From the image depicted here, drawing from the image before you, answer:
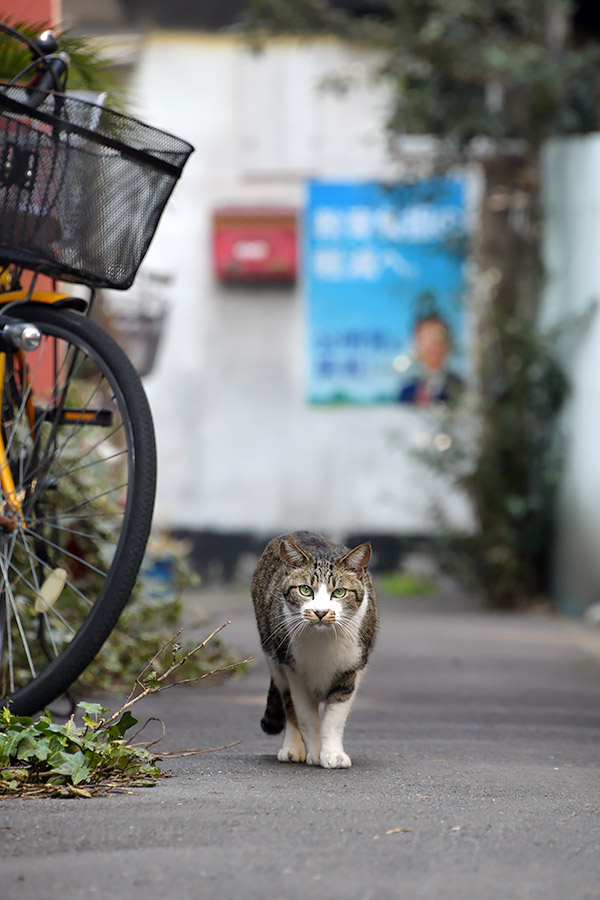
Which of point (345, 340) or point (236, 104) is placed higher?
point (236, 104)

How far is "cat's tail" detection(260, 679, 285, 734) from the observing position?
3.28 meters

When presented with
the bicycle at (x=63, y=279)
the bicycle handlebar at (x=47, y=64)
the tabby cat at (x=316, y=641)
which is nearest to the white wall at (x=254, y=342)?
the bicycle handlebar at (x=47, y=64)

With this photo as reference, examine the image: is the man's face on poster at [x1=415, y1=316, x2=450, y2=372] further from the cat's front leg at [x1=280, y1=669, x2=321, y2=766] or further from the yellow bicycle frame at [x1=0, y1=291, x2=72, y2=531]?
the cat's front leg at [x1=280, y1=669, x2=321, y2=766]

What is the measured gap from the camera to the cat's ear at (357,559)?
10.4 ft

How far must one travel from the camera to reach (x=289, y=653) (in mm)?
3090

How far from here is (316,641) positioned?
10.2 ft

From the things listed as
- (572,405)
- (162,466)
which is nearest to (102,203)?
(572,405)

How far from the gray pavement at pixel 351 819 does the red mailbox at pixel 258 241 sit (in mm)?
7300

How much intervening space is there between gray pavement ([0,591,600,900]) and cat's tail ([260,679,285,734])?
3.2 inches

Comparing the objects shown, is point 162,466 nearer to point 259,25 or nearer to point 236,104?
point 236,104

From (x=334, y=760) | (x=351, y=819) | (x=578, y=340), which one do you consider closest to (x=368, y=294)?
(x=578, y=340)

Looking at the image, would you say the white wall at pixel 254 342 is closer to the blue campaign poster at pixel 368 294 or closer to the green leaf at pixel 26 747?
the blue campaign poster at pixel 368 294

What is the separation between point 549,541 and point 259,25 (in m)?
4.13

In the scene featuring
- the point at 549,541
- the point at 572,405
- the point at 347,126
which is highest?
the point at 347,126
